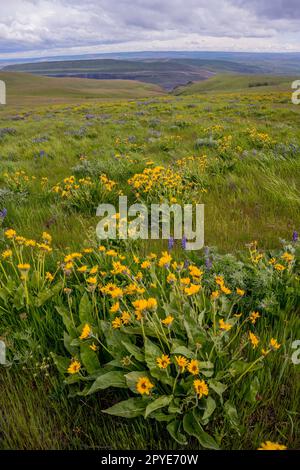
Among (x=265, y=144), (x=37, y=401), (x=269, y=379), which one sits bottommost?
(x=37, y=401)

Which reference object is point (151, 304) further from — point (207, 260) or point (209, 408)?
point (207, 260)

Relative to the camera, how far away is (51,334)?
7.61 ft

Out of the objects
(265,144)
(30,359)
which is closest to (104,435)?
(30,359)

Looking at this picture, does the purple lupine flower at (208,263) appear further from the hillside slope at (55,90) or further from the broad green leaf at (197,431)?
the hillside slope at (55,90)

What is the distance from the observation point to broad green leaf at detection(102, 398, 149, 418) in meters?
1.68

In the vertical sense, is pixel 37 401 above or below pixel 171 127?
below

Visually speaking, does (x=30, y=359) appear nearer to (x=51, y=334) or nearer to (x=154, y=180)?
(x=51, y=334)

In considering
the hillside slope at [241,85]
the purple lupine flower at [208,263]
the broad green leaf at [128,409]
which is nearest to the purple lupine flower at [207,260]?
the purple lupine flower at [208,263]

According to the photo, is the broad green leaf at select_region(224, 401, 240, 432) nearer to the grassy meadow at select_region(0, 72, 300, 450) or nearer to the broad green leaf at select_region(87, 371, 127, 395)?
the grassy meadow at select_region(0, 72, 300, 450)

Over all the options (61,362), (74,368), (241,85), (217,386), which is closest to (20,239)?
(61,362)

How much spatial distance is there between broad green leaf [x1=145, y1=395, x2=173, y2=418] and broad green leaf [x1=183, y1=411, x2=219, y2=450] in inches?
4.6
